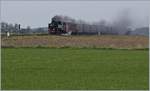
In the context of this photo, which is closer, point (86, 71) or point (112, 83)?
point (112, 83)

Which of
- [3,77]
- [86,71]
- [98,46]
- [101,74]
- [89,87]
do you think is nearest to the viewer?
[89,87]

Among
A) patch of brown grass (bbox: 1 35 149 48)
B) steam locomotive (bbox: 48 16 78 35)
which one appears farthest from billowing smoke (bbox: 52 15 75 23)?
patch of brown grass (bbox: 1 35 149 48)

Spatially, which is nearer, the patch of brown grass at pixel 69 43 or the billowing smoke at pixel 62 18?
the patch of brown grass at pixel 69 43

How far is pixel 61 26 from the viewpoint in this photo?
7769 centimetres

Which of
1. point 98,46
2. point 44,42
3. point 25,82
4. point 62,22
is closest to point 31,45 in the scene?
point 44,42

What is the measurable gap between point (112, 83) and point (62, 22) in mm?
61835

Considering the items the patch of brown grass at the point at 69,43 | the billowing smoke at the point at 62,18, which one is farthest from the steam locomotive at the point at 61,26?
the patch of brown grass at the point at 69,43

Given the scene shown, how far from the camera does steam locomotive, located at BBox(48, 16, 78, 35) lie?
76.1 m

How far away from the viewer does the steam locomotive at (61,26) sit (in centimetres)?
7606

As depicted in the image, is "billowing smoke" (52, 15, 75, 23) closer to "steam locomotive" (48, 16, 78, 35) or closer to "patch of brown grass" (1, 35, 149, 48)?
"steam locomotive" (48, 16, 78, 35)

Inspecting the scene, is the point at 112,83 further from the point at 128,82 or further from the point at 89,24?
the point at 89,24

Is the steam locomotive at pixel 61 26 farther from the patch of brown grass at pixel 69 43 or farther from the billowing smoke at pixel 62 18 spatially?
the patch of brown grass at pixel 69 43

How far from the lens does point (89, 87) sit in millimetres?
13336

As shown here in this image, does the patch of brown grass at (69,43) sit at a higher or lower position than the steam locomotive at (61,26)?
lower
